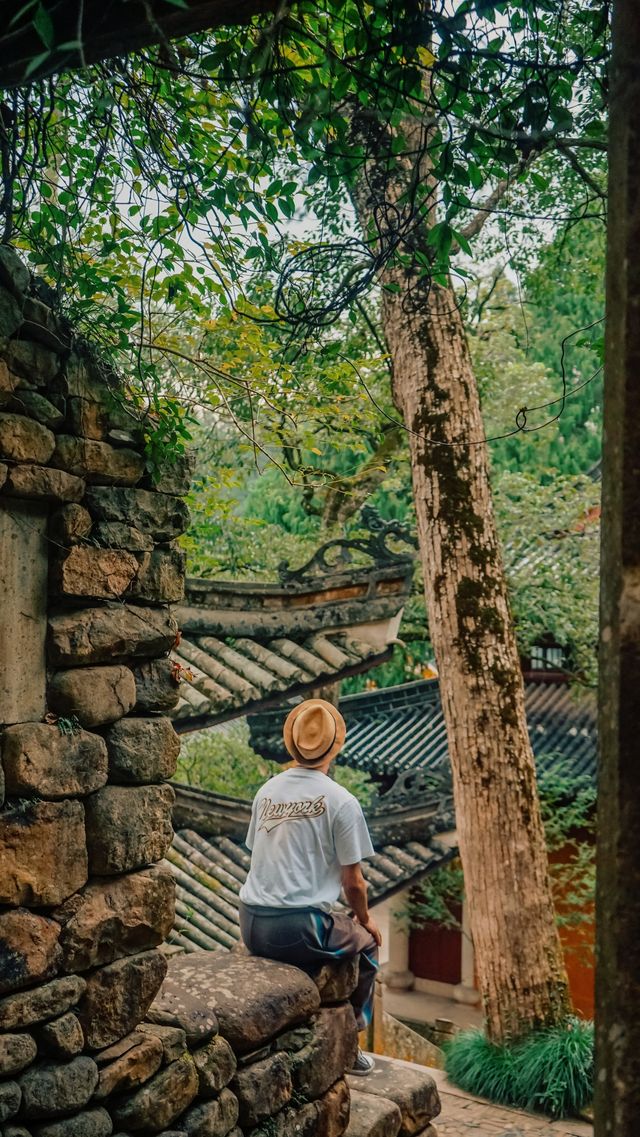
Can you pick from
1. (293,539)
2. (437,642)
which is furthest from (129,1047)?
(293,539)

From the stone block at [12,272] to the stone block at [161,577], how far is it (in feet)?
2.45

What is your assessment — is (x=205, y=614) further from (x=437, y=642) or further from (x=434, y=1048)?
(x=434, y=1048)

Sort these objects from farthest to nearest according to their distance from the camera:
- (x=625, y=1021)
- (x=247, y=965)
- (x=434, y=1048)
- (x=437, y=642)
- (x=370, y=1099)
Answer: (x=434, y=1048) → (x=437, y=642) → (x=370, y=1099) → (x=247, y=965) → (x=625, y=1021)

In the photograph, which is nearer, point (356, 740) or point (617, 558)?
point (617, 558)

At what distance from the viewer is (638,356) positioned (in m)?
1.21

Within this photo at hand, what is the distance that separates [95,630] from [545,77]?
1.82 meters

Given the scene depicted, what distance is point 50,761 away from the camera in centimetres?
240

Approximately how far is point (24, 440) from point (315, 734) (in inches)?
69.9

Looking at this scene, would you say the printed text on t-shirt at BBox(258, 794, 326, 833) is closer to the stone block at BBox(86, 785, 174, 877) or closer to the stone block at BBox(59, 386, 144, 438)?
Answer: the stone block at BBox(86, 785, 174, 877)

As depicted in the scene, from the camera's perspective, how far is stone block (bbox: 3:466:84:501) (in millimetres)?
2359

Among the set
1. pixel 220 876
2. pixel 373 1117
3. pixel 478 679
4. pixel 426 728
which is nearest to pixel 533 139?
pixel 373 1117

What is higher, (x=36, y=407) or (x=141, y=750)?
(x=36, y=407)

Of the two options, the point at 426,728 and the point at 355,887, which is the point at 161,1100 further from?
the point at 426,728

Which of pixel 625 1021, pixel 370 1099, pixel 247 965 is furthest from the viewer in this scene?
pixel 370 1099
